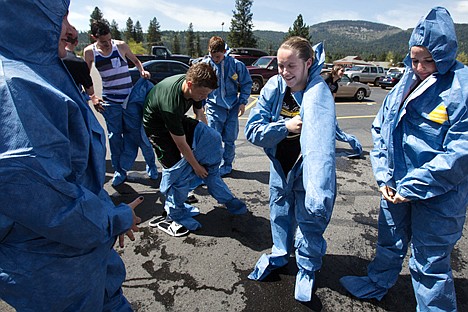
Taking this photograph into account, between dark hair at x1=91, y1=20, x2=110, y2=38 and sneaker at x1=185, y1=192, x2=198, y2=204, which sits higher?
dark hair at x1=91, y1=20, x2=110, y2=38

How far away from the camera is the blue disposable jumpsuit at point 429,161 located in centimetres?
162

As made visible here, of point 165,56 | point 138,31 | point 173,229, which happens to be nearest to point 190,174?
point 173,229

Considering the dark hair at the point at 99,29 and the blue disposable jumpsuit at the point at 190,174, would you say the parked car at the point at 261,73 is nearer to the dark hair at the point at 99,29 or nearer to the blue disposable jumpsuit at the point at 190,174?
the dark hair at the point at 99,29

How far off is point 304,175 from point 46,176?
A: 1.18 metres

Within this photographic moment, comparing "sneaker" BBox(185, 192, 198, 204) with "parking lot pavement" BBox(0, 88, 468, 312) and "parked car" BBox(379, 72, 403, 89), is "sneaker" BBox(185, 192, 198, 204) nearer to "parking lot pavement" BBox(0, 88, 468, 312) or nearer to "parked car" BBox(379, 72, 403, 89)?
"parking lot pavement" BBox(0, 88, 468, 312)

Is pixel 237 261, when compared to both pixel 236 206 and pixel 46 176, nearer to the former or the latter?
pixel 236 206

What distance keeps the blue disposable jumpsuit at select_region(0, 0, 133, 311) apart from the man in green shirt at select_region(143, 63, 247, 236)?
4.18 feet

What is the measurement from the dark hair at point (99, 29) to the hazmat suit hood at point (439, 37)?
326 cm

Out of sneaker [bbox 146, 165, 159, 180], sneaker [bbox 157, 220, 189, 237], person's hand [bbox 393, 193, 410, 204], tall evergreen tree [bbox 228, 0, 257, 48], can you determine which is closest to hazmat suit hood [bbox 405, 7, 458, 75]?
person's hand [bbox 393, 193, 410, 204]

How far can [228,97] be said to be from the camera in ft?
13.6

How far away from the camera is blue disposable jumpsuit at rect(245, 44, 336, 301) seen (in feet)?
5.01

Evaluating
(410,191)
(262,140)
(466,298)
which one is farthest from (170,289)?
(466,298)

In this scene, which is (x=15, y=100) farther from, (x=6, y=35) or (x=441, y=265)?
(x=441, y=265)

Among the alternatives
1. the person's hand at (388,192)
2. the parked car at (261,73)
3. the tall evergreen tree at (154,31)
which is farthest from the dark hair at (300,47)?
the tall evergreen tree at (154,31)
